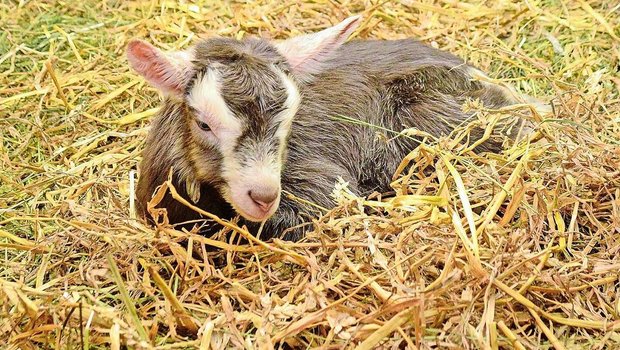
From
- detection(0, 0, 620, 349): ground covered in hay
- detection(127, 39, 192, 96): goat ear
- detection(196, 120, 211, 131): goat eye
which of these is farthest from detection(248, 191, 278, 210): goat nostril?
detection(127, 39, 192, 96): goat ear

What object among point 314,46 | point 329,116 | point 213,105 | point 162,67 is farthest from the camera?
point 329,116

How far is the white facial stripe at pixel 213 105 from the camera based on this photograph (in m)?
3.54

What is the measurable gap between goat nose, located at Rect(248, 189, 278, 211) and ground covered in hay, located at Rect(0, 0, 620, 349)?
209 millimetres

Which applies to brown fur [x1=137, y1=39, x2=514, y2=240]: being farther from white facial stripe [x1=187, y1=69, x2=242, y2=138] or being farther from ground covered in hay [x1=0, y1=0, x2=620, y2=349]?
ground covered in hay [x1=0, y1=0, x2=620, y2=349]

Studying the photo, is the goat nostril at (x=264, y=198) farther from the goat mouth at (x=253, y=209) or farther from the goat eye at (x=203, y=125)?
the goat eye at (x=203, y=125)

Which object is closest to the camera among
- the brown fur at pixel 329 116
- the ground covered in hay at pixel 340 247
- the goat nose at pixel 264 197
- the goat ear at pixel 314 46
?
the ground covered in hay at pixel 340 247

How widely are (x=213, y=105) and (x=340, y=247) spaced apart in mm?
839

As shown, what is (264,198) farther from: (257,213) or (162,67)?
(162,67)

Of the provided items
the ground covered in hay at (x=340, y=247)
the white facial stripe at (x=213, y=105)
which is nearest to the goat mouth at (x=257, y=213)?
the ground covered in hay at (x=340, y=247)

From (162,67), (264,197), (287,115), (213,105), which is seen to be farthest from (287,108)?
(162,67)

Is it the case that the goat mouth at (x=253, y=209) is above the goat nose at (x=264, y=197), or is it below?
below

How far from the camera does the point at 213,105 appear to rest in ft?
11.7

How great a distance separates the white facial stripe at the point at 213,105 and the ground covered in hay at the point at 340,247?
1.70 feet

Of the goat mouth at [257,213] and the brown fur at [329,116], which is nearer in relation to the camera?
the goat mouth at [257,213]
